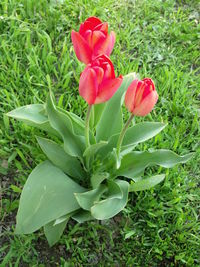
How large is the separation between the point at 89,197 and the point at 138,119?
2.95 feet

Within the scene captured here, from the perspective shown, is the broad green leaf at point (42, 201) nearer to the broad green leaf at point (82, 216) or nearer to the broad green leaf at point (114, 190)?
the broad green leaf at point (82, 216)

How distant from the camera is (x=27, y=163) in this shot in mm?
2023

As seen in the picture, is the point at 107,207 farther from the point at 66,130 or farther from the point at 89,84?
the point at 89,84

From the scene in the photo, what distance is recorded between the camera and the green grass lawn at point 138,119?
1.89 metres

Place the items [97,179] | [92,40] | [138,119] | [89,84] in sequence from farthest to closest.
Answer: [138,119], [97,179], [92,40], [89,84]

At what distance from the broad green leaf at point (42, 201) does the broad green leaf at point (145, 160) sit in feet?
1.04

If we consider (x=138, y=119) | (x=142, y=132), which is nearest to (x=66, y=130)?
(x=142, y=132)

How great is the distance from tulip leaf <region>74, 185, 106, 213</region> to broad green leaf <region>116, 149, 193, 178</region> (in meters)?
0.16

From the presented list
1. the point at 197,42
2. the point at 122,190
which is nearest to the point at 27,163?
the point at 122,190

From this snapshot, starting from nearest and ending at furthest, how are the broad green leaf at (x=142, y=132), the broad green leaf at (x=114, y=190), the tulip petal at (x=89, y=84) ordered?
1. the tulip petal at (x=89, y=84)
2. the broad green leaf at (x=114, y=190)
3. the broad green leaf at (x=142, y=132)

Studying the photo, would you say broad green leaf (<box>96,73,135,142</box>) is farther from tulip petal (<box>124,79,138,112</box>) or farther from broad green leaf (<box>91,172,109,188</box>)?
tulip petal (<box>124,79,138,112</box>)

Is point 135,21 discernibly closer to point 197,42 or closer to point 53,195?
point 197,42

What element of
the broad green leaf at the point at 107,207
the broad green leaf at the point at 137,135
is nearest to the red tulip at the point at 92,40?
the broad green leaf at the point at 137,135

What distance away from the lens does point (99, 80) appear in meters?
1.22
